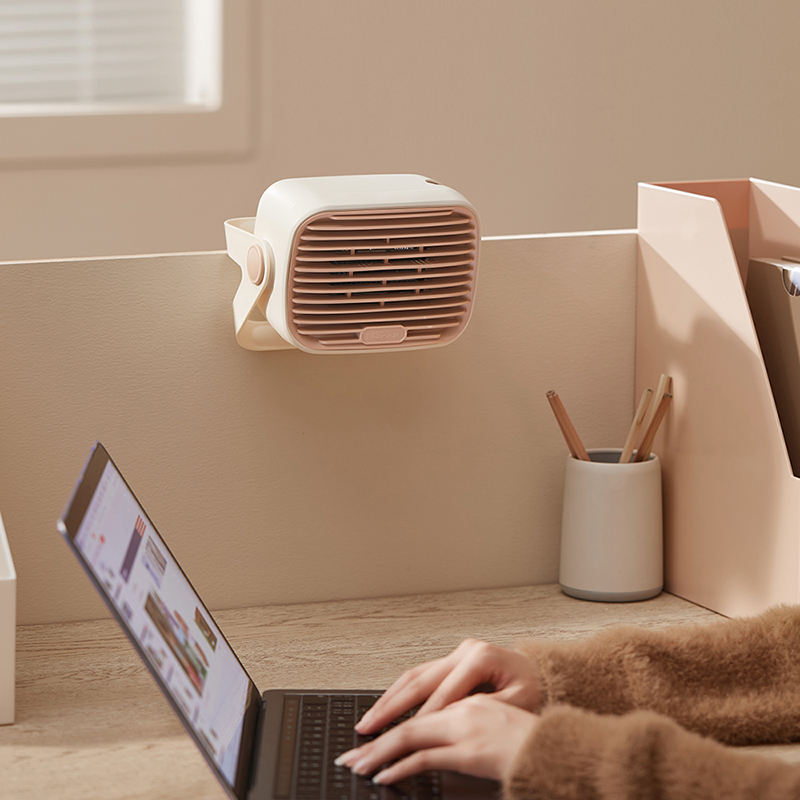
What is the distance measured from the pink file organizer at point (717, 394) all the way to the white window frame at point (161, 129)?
4.59 feet

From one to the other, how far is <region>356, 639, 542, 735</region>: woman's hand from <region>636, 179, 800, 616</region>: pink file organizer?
0.38 meters

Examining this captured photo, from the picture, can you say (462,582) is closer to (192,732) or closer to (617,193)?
(192,732)

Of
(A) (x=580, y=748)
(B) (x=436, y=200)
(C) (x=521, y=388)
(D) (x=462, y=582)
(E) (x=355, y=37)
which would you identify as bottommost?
(D) (x=462, y=582)

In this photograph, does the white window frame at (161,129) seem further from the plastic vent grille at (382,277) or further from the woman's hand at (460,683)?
the woman's hand at (460,683)

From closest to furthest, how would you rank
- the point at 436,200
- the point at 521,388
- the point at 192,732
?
the point at 192,732 < the point at 436,200 < the point at 521,388

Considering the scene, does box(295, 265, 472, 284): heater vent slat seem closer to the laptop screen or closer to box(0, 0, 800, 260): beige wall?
the laptop screen

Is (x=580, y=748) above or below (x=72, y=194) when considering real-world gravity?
below

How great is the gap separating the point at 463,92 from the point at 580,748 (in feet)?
6.78

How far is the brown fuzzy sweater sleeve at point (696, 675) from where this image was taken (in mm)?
933

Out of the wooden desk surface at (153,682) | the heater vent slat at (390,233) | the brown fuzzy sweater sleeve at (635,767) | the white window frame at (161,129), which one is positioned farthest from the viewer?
the white window frame at (161,129)

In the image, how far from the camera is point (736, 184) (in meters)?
1.34

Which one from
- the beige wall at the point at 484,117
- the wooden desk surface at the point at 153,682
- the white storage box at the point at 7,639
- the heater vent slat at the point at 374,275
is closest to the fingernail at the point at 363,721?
the wooden desk surface at the point at 153,682

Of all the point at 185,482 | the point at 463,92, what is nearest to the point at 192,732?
the point at 185,482

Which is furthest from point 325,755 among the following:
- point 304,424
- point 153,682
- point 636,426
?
point 636,426
